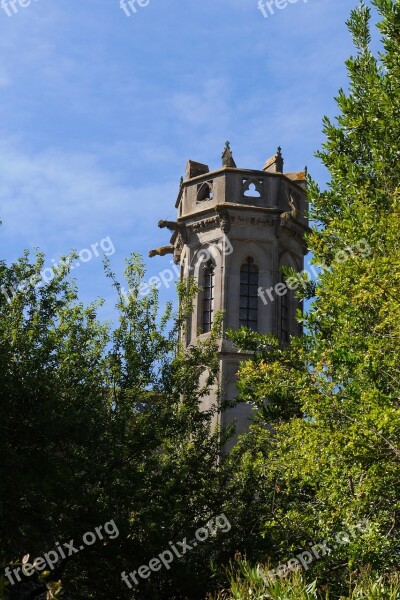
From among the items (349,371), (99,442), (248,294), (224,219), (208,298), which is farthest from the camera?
(224,219)

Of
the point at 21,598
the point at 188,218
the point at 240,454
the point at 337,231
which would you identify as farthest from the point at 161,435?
the point at 188,218

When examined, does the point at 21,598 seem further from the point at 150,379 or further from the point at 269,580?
the point at 269,580

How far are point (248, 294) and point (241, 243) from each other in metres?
2.08

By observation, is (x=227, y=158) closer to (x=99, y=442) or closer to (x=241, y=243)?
(x=241, y=243)

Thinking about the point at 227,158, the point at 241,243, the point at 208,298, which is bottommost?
the point at 208,298

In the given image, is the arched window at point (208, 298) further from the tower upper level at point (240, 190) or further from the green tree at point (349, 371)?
the green tree at point (349, 371)

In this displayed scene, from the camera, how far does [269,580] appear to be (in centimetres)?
1268

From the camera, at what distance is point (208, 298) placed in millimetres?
37906

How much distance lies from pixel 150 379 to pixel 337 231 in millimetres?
5876

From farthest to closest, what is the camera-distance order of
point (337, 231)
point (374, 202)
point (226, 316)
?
point (226, 316) < point (374, 202) < point (337, 231)

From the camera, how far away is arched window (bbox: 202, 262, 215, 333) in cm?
3728

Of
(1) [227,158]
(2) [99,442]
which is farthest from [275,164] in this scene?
(2) [99,442]

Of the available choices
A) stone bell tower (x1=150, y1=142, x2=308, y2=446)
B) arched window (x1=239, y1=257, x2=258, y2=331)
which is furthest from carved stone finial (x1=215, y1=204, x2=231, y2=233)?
arched window (x1=239, y1=257, x2=258, y2=331)

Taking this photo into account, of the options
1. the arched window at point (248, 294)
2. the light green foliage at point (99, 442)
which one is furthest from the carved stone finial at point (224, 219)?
the light green foliage at point (99, 442)
